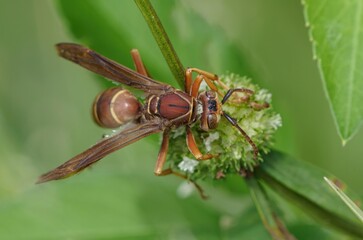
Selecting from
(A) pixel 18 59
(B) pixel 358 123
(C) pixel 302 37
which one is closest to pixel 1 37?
(A) pixel 18 59

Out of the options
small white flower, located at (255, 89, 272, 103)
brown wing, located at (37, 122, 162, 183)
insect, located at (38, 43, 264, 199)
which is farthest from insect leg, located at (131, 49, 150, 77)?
small white flower, located at (255, 89, 272, 103)

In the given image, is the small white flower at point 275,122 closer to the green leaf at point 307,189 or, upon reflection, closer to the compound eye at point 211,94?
the green leaf at point 307,189

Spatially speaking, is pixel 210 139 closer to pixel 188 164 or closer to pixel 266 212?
pixel 188 164

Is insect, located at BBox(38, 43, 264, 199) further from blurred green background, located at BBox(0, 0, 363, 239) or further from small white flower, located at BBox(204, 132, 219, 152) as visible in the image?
blurred green background, located at BBox(0, 0, 363, 239)

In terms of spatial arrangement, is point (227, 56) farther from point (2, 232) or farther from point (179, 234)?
point (2, 232)

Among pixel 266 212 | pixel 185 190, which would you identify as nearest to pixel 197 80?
pixel 266 212

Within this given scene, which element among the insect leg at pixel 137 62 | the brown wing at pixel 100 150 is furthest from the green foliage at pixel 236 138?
the insect leg at pixel 137 62
